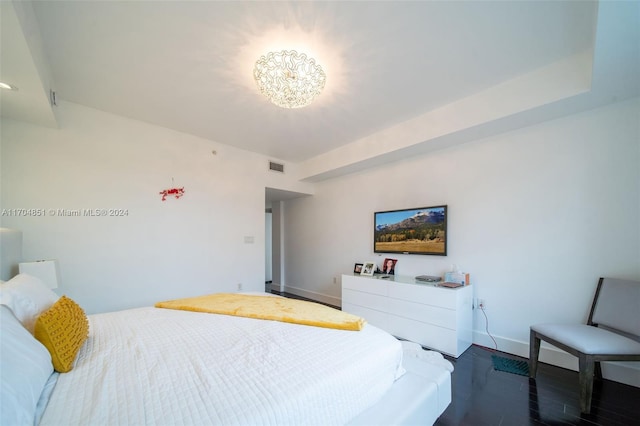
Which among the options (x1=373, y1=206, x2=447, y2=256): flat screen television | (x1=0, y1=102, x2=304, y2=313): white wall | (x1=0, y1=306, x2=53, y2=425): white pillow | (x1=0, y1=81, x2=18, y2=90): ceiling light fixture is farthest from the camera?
(x1=373, y1=206, x2=447, y2=256): flat screen television

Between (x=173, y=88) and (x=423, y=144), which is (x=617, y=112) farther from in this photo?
(x=173, y=88)

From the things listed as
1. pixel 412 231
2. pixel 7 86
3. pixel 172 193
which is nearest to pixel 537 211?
pixel 412 231

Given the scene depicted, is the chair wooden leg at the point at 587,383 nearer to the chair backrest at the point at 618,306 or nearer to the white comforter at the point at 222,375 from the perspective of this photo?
the chair backrest at the point at 618,306

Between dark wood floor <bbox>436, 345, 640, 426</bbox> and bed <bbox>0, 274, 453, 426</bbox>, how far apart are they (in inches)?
14.4

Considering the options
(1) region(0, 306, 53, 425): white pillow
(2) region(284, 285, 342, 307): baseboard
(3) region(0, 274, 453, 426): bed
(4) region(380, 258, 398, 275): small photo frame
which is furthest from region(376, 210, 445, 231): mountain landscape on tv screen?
(1) region(0, 306, 53, 425): white pillow

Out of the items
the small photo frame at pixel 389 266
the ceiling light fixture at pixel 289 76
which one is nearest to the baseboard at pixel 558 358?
the small photo frame at pixel 389 266

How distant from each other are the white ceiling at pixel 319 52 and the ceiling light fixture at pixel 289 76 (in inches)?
4.2

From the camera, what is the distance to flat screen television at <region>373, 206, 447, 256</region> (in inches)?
126

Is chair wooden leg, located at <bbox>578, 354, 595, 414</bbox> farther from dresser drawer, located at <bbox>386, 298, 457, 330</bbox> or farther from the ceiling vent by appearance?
the ceiling vent

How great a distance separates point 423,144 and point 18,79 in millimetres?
3702

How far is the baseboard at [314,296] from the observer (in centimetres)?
443

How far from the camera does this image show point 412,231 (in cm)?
348

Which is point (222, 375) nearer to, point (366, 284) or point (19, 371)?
point (19, 371)

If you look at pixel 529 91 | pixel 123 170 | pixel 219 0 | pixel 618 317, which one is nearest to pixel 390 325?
pixel 618 317
